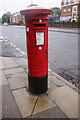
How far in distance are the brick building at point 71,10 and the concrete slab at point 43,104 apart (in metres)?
44.9

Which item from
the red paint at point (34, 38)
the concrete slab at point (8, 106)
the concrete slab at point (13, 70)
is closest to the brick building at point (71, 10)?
the concrete slab at point (13, 70)

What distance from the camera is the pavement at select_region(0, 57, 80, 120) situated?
2.33 meters

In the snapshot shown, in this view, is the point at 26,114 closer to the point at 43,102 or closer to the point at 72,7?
the point at 43,102

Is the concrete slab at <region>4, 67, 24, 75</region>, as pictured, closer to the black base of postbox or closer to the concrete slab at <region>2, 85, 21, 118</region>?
the concrete slab at <region>2, 85, 21, 118</region>

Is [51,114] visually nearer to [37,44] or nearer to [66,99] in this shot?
[66,99]

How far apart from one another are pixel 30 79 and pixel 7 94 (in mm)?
631

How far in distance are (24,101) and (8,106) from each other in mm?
334

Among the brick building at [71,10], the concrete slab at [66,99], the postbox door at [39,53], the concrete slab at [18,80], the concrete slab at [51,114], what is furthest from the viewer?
the brick building at [71,10]

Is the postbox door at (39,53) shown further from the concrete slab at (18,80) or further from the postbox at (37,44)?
the concrete slab at (18,80)

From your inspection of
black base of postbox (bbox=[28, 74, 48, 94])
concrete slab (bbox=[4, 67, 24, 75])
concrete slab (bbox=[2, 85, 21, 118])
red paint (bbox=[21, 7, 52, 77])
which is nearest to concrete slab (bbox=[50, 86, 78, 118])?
black base of postbox (bbox=[28, 74, 48, 94])

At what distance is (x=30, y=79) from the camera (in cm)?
290

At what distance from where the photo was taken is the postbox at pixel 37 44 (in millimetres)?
2483

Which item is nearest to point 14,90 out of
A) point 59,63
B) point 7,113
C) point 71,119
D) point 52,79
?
point 7,113

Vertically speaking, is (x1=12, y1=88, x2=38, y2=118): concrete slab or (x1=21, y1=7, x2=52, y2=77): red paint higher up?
(x1=21, y1=7, x2=52, y2=77): red paint
